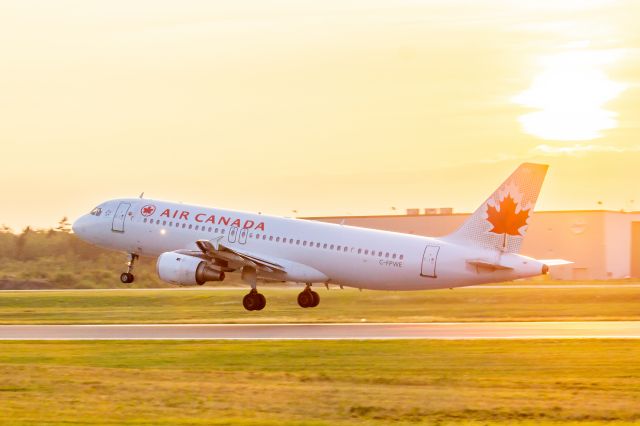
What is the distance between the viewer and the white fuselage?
51.3 m

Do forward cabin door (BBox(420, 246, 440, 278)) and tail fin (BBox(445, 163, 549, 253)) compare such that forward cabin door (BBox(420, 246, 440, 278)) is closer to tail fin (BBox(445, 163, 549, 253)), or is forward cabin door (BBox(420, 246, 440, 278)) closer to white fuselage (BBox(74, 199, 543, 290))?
white fuselage (BBox(74, 199, 543, 290))

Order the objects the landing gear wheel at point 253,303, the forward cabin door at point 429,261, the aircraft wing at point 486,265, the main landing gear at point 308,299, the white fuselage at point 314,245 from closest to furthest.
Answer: the aircraft wing at point 486,265
the white fuselage at point 314,245
the forward cabin door at point 429,261
the landing gear wheel at point 253,303
the main landing gear at point 308,299

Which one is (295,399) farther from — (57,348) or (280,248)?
(280,248)

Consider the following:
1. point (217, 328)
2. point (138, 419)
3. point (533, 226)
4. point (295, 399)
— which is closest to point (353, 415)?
point (295, 399)

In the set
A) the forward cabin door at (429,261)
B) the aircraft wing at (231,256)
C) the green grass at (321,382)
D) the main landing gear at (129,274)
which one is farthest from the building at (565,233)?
the green grass at (321,382)

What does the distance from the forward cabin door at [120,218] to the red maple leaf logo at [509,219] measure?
1881 cm

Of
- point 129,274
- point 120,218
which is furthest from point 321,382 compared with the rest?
point 120,218

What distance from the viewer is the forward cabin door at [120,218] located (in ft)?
190

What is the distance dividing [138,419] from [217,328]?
26.3 m

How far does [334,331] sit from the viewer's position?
47.1m

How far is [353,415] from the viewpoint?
24703 mm

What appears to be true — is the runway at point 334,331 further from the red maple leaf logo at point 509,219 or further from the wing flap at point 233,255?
the red maple leaf logo at point 509,219

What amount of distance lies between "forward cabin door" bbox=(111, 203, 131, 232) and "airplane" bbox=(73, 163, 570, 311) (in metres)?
0.06

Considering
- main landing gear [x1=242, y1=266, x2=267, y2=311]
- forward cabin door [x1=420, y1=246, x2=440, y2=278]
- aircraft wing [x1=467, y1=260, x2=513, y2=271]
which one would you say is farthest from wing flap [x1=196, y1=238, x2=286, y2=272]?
aircraft wing [x1=467, y1=260, x2=513, y2=271]
